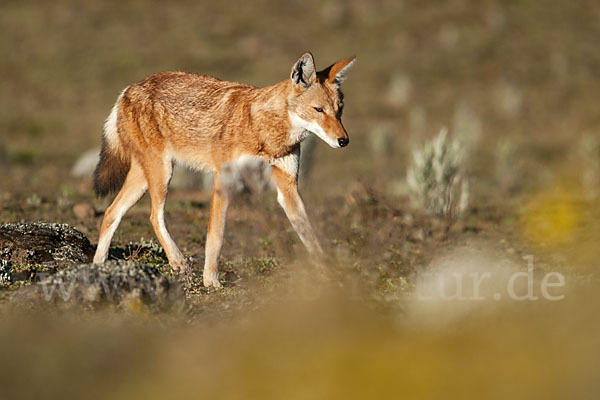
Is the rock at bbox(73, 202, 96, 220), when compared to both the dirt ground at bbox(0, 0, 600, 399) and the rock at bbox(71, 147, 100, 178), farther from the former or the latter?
the rock at bbox(71, 147, 100, 178)

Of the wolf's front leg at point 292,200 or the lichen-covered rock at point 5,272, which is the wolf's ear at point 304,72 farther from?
the lichen-covered rock at point 5,272

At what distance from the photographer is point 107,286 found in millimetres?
4887

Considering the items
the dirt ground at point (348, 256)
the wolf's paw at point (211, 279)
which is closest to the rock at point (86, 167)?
the dirt ground at point (348, 256)

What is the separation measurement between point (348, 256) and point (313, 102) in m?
1.37

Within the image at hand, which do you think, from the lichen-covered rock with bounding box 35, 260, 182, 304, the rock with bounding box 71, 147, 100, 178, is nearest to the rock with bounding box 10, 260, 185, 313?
the lichen-covered rock with bounding box 35, 260, 182, 304

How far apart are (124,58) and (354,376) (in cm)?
2784

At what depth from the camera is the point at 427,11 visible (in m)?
34.2

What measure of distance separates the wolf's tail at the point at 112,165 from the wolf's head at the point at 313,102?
206 cm

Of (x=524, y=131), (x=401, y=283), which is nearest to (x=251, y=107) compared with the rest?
(x=401, y=283)

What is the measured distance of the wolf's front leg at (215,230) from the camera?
19.6 feet

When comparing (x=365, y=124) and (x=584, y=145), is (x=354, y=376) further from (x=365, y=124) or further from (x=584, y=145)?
(x=365, y=124)

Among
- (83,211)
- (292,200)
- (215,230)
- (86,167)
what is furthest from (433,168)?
(86,167)

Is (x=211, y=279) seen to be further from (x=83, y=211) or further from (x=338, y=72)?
(x=83, y=211)

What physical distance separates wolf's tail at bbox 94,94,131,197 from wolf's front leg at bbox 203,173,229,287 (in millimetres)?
1327
